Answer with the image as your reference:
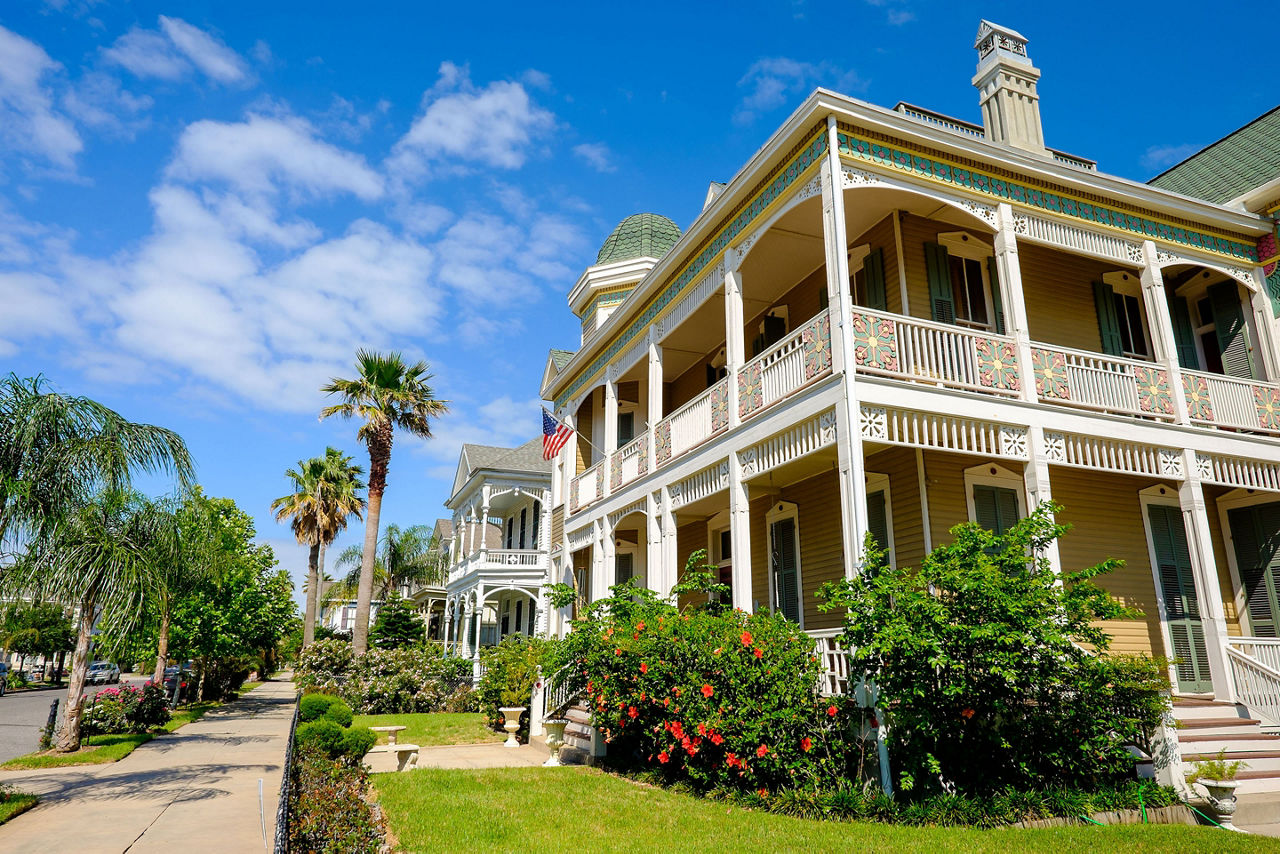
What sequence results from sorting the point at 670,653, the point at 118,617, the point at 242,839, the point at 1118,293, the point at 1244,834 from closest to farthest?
the point at 1244,834 → the point at 242,839 → the point at 670,653 → the point at 118,617 → the point at 1118,293

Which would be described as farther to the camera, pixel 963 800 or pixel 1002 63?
pixel 1002 63

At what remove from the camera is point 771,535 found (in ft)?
49.1

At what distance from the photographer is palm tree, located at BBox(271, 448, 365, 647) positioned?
36.5 meters

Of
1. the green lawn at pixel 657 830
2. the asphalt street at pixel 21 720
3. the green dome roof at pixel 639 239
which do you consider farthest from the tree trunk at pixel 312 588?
the green lawn at pixel 657 830

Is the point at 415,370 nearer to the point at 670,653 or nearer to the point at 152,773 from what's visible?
the point at 152,773

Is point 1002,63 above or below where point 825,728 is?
above

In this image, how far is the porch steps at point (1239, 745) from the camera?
27.0 ft

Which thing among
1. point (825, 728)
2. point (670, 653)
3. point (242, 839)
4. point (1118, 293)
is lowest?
point (242, 839)

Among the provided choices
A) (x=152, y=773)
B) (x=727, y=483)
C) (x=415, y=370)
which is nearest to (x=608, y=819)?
(x=727, y=483)

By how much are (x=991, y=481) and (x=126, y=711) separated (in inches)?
720

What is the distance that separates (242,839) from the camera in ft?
26.9

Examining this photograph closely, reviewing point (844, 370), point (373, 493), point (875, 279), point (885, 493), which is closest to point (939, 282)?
point (875, 279)

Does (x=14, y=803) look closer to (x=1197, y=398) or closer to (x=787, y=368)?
(x=787, y=368)

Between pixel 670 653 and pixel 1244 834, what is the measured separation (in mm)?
5669
